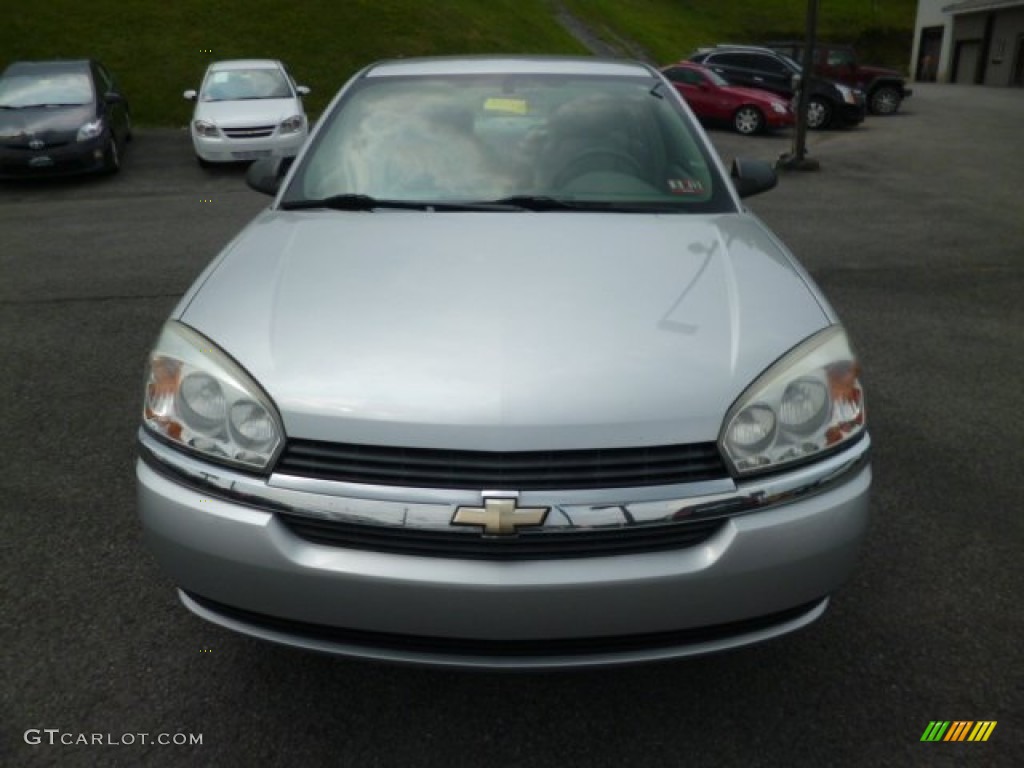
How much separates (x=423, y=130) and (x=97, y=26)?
77.9 feet

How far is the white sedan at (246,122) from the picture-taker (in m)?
12.1

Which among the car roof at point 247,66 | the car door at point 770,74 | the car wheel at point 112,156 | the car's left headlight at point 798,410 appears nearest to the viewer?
the car's left headlight at point 798,410

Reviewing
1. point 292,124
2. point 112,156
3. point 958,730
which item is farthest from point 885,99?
point 958,730

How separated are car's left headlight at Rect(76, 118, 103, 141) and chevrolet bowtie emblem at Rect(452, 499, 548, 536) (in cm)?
1152

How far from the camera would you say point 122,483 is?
3475 mm

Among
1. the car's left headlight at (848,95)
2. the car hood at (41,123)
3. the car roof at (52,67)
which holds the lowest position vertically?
the car's left headlight at (848,95)

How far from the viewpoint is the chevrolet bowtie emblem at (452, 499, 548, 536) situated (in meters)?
1.85

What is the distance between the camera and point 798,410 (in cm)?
207

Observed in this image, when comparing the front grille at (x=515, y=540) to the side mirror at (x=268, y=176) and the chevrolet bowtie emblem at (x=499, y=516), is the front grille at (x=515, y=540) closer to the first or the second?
the chevrolet bowtie emblem at (x=499, y=516)

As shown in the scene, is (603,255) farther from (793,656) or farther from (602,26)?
(602,26)

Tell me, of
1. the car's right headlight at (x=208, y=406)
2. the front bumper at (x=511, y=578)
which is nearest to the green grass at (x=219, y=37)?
the car's right headlight at (x=208, y=406)

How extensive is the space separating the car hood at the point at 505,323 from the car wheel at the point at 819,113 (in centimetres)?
1723

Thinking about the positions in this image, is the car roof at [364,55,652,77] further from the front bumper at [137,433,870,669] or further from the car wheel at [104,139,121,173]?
the car wheel at [104,139,121,173]

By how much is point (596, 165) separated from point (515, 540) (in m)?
1.77
